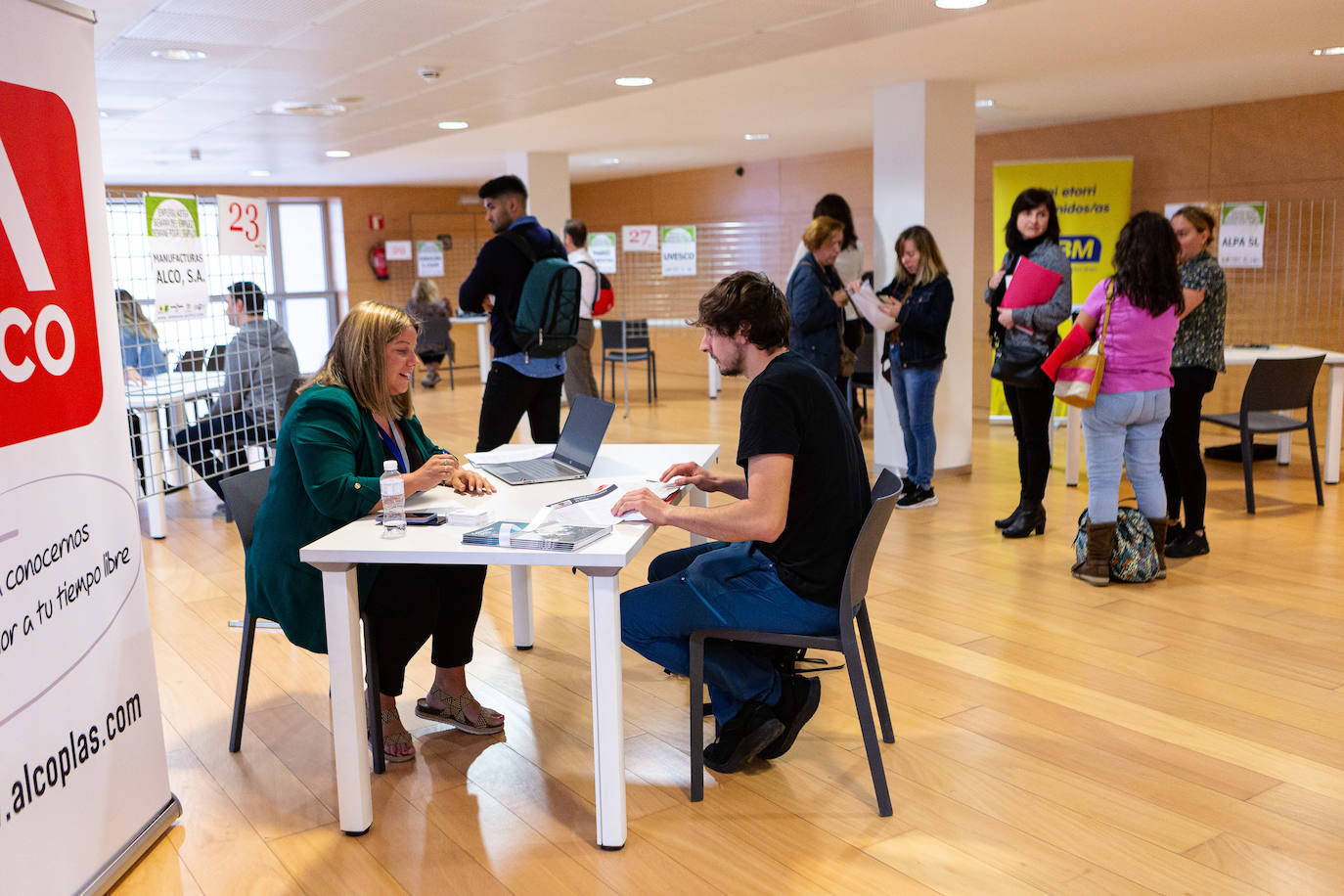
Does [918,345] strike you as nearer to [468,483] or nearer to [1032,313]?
[1032,313]

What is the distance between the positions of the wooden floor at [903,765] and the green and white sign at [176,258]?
120 cm

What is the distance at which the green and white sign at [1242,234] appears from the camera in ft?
24.2

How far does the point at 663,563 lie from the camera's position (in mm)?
3191

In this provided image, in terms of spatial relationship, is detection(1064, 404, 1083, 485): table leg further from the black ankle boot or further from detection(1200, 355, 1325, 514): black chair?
the black ankle boot

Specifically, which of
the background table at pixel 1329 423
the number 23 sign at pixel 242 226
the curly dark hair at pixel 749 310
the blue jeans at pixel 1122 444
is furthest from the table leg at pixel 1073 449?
the number 23 sign at pixel 242 226

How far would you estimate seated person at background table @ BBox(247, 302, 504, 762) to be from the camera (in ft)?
8.79

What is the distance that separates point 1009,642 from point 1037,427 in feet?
5.10

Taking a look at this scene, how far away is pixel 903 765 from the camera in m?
2.89

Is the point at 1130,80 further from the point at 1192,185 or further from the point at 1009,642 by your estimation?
the point at 1009,642

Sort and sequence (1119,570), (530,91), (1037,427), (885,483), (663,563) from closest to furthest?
(885,483)
(663,563)
(1119,570)
(1037,427)
(530,91)

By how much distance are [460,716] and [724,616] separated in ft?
3.20

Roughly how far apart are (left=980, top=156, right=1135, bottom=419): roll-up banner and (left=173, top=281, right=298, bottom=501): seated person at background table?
5100mm

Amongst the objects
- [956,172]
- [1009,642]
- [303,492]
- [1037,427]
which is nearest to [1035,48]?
[956,172]

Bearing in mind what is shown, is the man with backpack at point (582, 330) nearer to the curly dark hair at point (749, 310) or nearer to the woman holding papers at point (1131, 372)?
the woman holding papers at point (1131, 372)
